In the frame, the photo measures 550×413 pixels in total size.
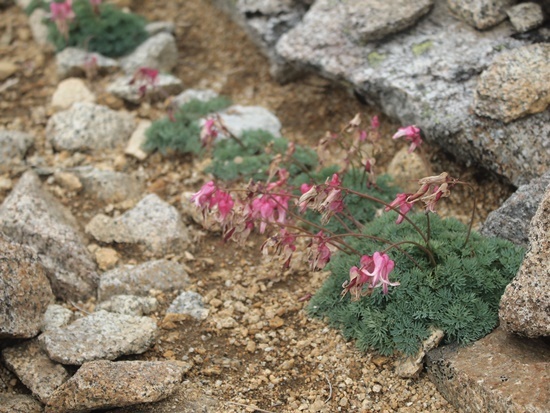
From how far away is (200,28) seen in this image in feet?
26.6

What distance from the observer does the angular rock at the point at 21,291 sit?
404 cm

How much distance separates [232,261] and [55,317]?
1.35m

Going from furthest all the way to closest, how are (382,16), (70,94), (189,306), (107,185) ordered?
1. (70,94)
2. (107,185)
3. (382,16)
4. (189,306)

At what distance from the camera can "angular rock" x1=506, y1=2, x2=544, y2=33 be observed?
5.28 metres

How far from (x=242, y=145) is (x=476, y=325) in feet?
9.02

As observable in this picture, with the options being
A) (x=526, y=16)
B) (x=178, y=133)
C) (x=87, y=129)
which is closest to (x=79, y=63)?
(x=87, y=129)

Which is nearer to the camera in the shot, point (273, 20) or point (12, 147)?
point (12, 147)

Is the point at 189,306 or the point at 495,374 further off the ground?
the point at 495,374

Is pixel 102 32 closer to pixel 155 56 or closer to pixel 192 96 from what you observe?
pixel 155 56

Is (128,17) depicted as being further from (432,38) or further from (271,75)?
(432,38)

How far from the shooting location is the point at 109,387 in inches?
142

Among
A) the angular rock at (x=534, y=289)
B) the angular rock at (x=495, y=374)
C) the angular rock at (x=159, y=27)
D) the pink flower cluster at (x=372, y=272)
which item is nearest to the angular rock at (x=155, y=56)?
the angular rock at (x=159, y=27)

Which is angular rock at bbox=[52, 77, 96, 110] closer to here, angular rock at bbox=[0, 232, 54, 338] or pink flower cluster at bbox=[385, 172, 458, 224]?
angular rock at bbox=[0, 232, 54, 338]

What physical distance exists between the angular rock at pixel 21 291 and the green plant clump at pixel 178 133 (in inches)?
82.4
